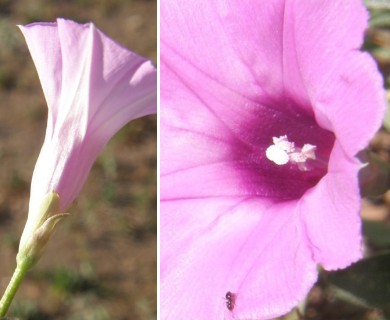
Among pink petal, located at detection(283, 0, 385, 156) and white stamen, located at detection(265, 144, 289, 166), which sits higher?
pink petal, located at detection(283, 0, 385, 156)

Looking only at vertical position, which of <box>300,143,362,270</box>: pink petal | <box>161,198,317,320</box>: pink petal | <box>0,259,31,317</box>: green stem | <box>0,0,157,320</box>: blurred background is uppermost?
<box>300,143,362,270</box>: pink petal

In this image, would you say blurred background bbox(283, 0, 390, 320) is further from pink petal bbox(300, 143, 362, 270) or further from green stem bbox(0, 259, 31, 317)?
green stem bbox(0, 259, 31, 317)

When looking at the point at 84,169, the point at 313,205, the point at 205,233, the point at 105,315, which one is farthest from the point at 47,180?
the point at 105,315

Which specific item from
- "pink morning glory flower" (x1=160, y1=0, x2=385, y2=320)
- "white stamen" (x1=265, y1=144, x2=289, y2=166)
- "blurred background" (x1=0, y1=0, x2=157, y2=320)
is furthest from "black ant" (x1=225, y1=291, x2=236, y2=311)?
"blurred background" (x1=0, y1=0, x2=157, y2=320)

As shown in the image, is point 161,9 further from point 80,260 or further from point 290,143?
point 80,260

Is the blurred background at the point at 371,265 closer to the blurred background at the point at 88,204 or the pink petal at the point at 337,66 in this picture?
the pink petal at the point at 337,66

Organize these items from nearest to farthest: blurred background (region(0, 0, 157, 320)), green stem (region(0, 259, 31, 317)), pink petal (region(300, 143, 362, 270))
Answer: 1. pink petal (region(300, 143, 362, 270))
2. green stem (region(0, 259, 31, 317))
3. blurred background (region(0, 0, 157, 320))

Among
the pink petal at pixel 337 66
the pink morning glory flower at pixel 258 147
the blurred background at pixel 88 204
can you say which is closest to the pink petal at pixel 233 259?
the pink morning glory flower at pixel 258 147

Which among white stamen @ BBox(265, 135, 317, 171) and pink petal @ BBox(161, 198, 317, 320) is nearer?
pink petal @ BBox(161, 198, 317, 320)
